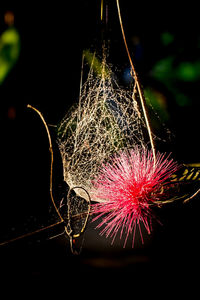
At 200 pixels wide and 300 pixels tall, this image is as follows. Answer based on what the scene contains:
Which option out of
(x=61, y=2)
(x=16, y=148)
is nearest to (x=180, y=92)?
(x=61, y=2)

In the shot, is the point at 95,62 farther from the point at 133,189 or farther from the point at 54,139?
the point at 133,189

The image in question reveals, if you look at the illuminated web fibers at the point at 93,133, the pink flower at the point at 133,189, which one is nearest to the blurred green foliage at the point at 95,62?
the illuminated web fibers at the point at 93,133

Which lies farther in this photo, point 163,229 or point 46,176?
point 46,176

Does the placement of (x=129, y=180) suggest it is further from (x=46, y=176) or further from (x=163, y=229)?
(x=46, y=176)

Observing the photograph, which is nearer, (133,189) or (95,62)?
(133,189)

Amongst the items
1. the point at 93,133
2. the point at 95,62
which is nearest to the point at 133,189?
the point at 93,133

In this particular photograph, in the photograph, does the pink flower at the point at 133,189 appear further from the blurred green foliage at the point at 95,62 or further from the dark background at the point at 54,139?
the blurred green foliage at the point at 95,62

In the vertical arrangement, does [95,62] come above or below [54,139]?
above

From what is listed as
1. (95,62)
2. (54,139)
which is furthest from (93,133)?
(95,62)
